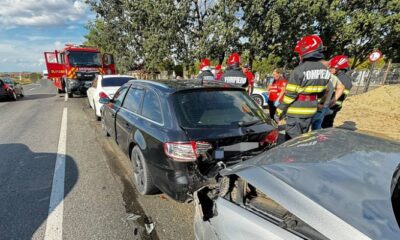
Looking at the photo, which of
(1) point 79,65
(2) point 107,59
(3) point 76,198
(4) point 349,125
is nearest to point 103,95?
(3) point 76,198

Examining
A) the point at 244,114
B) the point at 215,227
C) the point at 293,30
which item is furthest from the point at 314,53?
the point at 293,30

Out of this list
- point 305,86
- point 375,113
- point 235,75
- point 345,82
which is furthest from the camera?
point 375,113

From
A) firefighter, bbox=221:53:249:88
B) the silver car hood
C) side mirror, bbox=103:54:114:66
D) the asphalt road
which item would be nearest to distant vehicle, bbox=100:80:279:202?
the asphalt road

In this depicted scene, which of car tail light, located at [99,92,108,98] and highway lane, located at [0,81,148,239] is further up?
car tail light, located at [99,92,108,98]

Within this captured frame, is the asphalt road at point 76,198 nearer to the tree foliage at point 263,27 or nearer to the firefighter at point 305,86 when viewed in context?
the firefighter at point 305,86

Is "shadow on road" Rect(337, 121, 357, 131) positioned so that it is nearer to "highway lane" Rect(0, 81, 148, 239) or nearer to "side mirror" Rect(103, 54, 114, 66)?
"highway lane" Rect(0, 81, 148, 239)

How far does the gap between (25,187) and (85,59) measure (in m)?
12.1

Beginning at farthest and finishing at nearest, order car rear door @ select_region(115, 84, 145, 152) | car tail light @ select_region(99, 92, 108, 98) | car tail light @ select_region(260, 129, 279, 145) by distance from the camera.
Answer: car tail light @ select_region(99, 92, 108, 98) < car rear door @ select_region(115, 84, 145, 152) < car tail light @ select_region(260, 129, 279, 145)

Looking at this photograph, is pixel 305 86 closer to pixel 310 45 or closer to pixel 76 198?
pixel 310 45

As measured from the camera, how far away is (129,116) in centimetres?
378

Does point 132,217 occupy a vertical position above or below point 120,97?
below

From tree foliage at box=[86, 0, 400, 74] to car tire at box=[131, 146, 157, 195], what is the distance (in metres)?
10.5

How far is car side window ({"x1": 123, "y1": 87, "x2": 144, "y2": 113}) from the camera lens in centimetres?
370

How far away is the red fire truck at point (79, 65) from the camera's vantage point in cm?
1341
